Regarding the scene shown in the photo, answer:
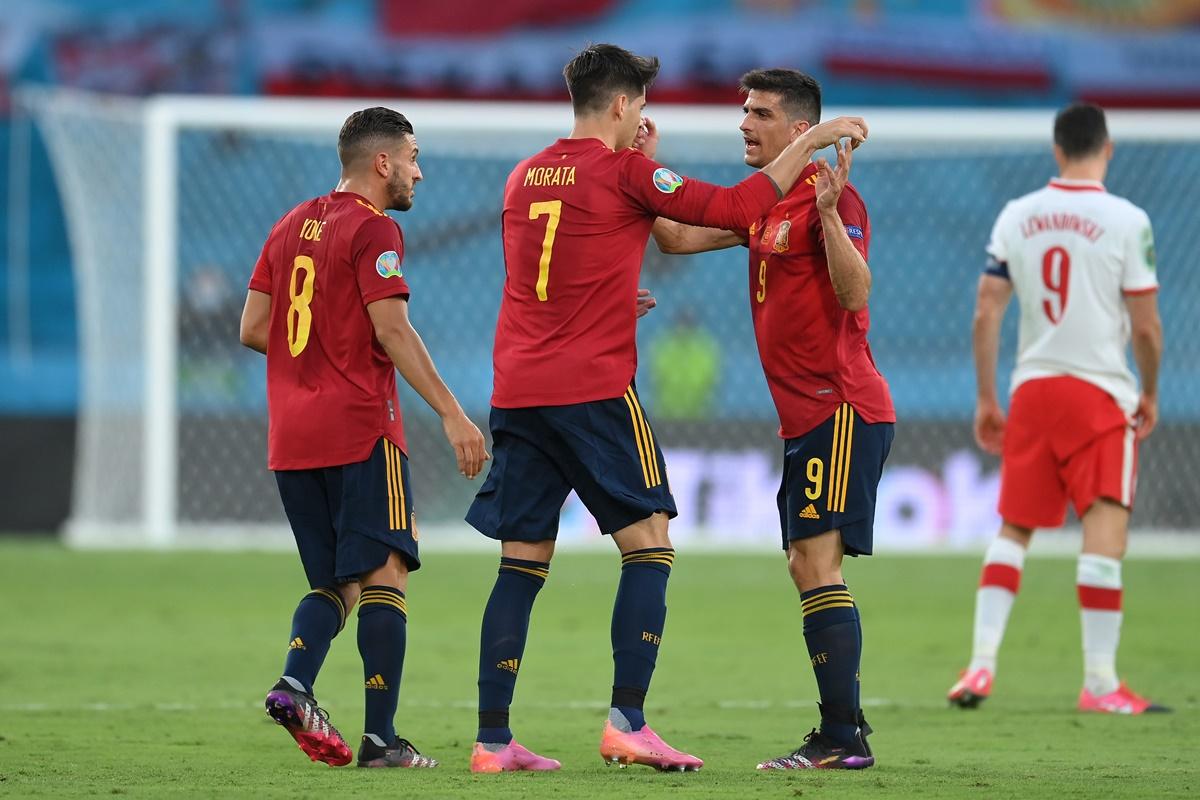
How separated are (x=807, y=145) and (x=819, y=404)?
72cm

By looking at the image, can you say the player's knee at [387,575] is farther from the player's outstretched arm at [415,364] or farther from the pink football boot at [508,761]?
the pink football boot at [508,761]

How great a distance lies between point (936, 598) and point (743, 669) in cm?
315

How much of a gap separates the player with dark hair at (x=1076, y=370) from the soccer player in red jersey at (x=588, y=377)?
202 centimetres

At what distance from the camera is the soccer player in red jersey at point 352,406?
4.75 metres

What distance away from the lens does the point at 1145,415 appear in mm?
6582

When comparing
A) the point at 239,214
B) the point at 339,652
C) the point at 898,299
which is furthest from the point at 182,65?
the point at 339,652

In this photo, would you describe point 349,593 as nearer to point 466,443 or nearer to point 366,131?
point 466,443

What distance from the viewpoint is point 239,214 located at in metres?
13.6

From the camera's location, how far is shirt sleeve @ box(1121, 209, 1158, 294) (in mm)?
6414

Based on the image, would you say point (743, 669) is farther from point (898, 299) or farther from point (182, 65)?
point (182, 65)

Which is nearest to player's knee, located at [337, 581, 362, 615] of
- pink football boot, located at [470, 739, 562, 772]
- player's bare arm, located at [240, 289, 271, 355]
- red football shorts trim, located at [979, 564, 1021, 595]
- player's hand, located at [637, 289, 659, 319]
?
pink football boot, located at [470, 739, 562, 772]

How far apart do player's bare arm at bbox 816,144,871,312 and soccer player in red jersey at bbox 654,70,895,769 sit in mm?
29

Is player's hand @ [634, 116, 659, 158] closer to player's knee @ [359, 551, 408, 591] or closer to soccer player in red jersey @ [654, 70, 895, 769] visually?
soccer player in red jersey @ [654, 70, 895, 769]

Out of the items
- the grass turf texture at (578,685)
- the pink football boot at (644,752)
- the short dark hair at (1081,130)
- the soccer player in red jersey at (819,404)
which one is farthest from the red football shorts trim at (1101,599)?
the pink football boot at (644,752)
